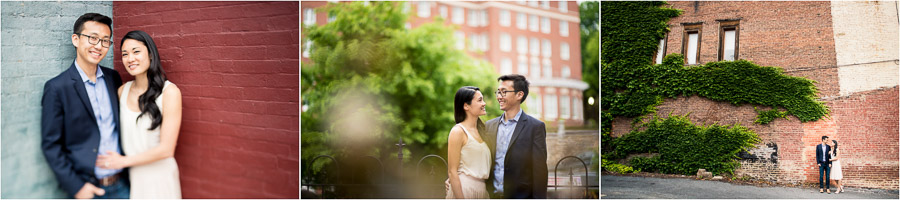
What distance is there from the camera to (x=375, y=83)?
5.02m

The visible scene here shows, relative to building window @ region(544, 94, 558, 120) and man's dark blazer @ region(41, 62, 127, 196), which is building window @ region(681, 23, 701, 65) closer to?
building window @ region(544, 94, 558, 120)

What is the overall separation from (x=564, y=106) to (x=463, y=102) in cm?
83

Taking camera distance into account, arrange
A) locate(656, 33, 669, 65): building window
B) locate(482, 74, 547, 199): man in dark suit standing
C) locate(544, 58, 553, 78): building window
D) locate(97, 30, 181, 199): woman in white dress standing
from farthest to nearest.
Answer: locate(656, 33, 669, 65): building window, locate(544, 58, 553, 78): building window, locate(482, 74, 547, 199): man in dark suit standing, locate(97, 30, 181, 199): woman in white dress standing

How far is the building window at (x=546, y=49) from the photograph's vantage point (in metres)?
4.84

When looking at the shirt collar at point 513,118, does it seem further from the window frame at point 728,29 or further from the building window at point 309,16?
the window frame at point 728,29

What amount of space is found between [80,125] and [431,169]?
265 centimetres

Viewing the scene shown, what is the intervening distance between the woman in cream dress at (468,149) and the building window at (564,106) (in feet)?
2.09

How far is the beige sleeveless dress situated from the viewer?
15.4ft

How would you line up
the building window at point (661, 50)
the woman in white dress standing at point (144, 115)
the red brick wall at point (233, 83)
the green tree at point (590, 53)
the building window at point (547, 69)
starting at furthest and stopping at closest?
1. the building window at point (661, 50)
2. the green tree at point (590, 53)
3. the building window at point (547, 69)
4. the red brick wall at point (233, 83)
5. the woman in white dress standing at point (144, 115)

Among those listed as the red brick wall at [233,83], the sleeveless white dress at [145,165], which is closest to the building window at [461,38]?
the red brick wall at [233,83]

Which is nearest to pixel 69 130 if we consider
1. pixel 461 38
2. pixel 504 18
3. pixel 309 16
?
pixel 309 16

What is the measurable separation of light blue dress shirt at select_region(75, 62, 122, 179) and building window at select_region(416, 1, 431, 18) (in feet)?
8.14

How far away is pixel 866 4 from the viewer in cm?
482

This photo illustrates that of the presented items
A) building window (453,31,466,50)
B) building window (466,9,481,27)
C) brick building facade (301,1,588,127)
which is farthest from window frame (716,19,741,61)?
building window (453,31,466,50)
